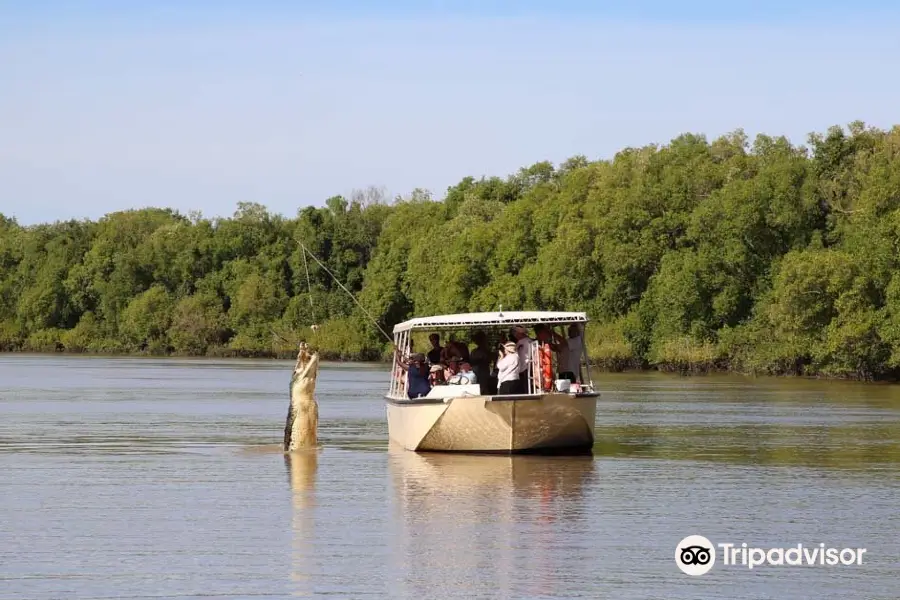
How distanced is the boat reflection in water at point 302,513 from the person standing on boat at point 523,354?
12.4 ft

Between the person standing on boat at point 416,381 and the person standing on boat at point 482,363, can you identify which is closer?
the person standing on boat at point 482,363

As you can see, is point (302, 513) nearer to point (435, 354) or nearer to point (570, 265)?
point (435, 354)

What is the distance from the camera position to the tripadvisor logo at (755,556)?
16.8 m

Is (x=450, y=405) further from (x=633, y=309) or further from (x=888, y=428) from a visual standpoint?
(x=633, y=309)

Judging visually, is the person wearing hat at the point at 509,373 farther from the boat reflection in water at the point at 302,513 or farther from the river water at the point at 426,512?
the boat reflection in water at the point at 302,513

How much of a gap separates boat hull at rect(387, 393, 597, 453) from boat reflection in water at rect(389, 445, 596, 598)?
247mm

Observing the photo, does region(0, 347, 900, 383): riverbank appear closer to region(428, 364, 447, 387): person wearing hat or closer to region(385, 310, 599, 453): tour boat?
region(428, 364, 447, 387): person wearing hat

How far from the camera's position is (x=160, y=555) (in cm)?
1727

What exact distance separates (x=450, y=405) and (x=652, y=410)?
19.5 m

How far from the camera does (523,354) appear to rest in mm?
26969

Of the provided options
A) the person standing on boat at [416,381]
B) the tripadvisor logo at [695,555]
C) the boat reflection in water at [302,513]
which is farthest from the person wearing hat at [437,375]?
the tripadvisor logo at [695,555]

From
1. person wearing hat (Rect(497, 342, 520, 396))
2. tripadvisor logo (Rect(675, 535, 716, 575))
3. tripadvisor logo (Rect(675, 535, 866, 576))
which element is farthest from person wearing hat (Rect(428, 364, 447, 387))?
tripadvisor logo (Rect(675, 535, 866, 576))

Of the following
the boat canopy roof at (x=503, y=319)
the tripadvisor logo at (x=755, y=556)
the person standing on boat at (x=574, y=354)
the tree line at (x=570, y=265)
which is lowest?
the tripadvisor logo at (x=755, y=556)

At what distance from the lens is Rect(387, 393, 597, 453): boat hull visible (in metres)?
26.2
